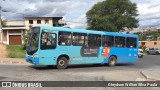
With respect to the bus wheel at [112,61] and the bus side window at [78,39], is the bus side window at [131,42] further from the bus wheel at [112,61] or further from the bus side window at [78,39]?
the bus side window at [78,39]

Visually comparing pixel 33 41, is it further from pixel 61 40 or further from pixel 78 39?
pixel 78 39

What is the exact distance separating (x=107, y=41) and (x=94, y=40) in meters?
1.59

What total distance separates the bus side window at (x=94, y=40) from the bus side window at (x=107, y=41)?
1.73ft

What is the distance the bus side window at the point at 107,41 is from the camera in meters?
25.5

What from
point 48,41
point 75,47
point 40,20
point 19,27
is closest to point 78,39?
point 75,47

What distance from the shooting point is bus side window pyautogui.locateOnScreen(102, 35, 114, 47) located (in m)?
25.5

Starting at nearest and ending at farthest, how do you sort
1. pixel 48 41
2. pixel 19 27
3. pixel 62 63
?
pixel 48 41 < pixel 62 63 < pixel 19 27

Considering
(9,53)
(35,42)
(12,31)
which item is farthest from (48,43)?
(12,31)

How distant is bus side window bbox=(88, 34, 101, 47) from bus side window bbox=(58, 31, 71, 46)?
2.07 m

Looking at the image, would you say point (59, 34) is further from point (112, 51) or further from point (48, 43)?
point (112, 51)

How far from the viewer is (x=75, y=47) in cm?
2316

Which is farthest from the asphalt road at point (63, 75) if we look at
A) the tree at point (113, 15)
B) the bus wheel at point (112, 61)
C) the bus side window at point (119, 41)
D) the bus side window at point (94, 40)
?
the tree at point (113, 15)

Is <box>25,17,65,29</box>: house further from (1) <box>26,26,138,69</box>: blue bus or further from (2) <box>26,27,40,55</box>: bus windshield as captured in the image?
(2) <box>26,27,40,55</box>: bus windshield

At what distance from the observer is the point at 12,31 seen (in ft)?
204
